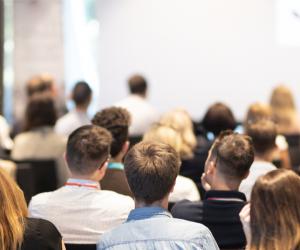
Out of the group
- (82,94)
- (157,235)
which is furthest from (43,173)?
(157,235)

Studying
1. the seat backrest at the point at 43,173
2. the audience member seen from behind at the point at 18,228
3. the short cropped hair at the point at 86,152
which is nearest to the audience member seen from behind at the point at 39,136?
the seat backrest at the point at 43,173

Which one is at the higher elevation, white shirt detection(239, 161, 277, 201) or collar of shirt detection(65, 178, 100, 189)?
collar of shirt detection(65, 178, 100, 189)

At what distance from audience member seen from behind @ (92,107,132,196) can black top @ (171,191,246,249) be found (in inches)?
27.9

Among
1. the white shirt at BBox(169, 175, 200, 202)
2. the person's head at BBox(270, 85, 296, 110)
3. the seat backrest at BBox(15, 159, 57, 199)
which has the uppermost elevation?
the person's head at BBox(270, 85, 296, 110)

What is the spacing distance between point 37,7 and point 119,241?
6913mm

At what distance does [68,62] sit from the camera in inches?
356

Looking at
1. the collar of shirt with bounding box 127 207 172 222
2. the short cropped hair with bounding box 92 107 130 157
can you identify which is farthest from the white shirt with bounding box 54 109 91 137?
the collar of shirt with bounding box 127 207 172 222

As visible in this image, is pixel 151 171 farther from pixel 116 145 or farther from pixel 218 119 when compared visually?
pixel 218 119

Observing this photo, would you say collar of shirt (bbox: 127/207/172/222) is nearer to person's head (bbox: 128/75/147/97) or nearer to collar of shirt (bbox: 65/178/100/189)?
collar of shirt (bbox: 65/178/100/189)

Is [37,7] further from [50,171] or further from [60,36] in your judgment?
[50,171]

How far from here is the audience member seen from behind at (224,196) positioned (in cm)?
319

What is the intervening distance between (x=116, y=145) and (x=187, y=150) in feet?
3.02

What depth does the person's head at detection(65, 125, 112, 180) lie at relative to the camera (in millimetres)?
3420

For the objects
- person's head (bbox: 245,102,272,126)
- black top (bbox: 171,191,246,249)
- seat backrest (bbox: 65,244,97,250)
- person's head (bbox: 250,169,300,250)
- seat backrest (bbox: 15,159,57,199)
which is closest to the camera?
person's head (bbox: 250,169,300,250)
